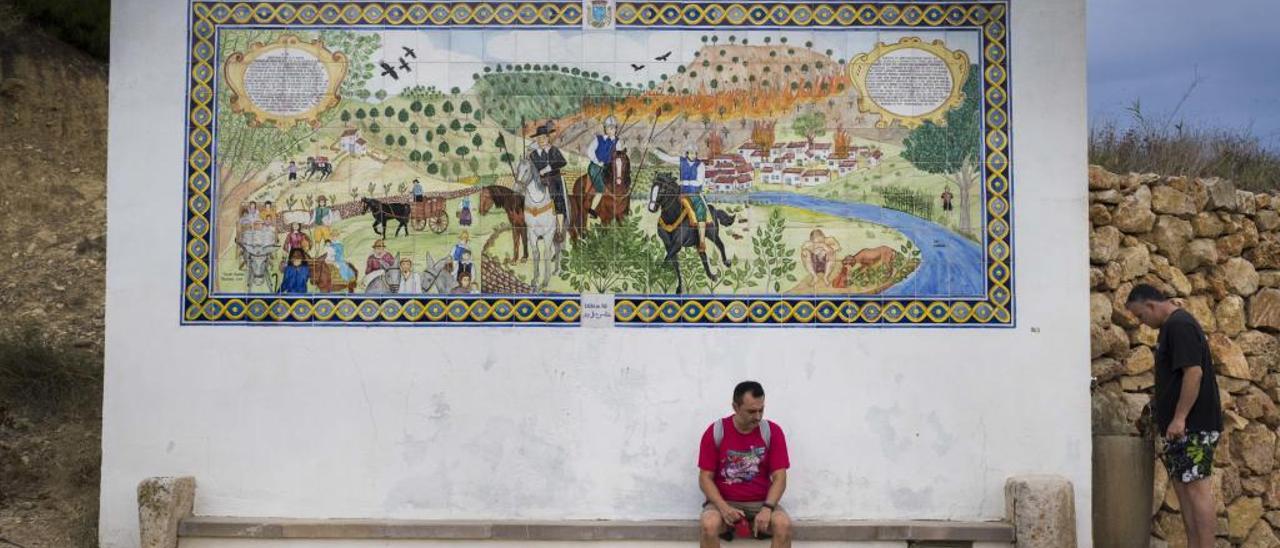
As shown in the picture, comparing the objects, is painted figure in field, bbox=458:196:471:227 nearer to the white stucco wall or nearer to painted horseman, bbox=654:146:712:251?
the white stucco wall

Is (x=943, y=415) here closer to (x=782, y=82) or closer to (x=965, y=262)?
(x=965, y=262)

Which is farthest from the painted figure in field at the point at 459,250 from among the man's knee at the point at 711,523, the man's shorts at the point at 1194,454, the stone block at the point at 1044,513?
the man's shorts at the point at 1194,454

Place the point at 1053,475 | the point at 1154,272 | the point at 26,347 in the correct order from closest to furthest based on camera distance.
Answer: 1. the point at 1053,475
2. the point at 1154,272
3. the point at 26,347

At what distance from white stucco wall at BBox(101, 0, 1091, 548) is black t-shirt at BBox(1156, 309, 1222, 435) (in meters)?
0.60

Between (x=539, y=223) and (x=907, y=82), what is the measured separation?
235 centimetres

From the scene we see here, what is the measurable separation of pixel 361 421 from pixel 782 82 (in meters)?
3.20

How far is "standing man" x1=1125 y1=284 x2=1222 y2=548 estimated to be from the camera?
610 cm

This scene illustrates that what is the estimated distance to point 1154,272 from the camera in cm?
846

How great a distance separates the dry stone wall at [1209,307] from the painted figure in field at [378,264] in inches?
192

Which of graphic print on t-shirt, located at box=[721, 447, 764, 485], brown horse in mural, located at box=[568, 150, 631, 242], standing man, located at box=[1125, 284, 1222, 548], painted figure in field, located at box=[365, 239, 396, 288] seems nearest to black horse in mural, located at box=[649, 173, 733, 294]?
brown horse in mural, located at box=[568, 150, 631, 242]

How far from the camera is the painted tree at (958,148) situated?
686cm

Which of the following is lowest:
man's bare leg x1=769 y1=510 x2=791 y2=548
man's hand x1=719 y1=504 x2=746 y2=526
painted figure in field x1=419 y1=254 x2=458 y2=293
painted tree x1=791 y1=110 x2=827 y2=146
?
man's bare leg x1=769 y1=510 x2=791 y2=548

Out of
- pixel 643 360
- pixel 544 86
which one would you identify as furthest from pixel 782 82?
pixel 643 360

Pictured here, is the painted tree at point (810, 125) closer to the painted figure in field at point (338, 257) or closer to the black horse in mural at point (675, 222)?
the black horse in mural at point (675, 222)
